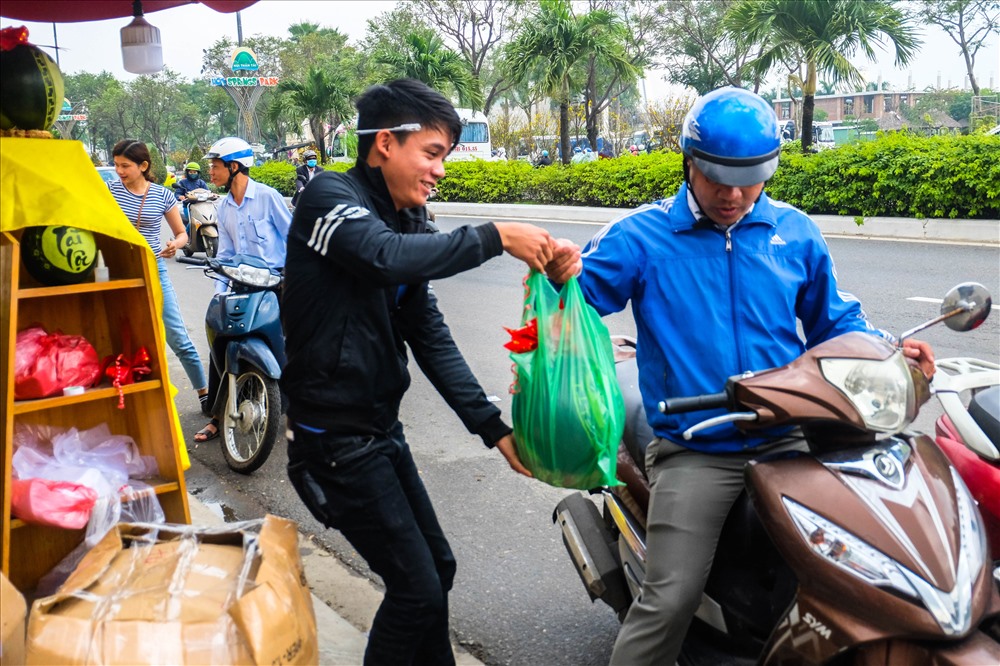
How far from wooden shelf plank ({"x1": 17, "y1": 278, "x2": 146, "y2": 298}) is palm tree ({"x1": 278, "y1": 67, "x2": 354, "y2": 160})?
28.9m

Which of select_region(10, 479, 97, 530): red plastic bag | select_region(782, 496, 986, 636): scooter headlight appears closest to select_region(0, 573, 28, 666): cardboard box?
select_region(10, 479, 97, 530): red plastic bag

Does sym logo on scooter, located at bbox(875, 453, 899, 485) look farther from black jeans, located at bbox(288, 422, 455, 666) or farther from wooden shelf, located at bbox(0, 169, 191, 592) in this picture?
wooden shelf, located at bbox(0, 169, 191, 592)

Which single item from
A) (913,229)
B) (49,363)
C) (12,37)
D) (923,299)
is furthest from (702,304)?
(913,229)

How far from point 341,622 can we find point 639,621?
151 cm

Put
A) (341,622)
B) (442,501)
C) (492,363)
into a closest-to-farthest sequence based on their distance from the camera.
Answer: (341,622), (442,501), (492,363)

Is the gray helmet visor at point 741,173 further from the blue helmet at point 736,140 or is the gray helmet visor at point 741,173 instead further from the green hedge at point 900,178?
the green hedge at point 900,178

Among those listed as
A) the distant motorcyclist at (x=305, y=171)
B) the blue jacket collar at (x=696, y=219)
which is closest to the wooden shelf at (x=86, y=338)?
the blue jacket collar at (x=696, y=219)

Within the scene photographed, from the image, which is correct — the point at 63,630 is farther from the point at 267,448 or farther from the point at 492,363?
the point at 492,363

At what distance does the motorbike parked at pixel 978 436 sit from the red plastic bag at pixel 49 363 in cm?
258

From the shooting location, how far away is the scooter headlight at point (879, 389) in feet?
7.11

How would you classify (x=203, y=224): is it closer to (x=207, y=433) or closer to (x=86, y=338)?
(x=207, y=433)

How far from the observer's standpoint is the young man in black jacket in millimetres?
2307

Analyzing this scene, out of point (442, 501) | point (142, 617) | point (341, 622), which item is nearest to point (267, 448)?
point (442, 501)

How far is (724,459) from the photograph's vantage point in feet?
8.45
